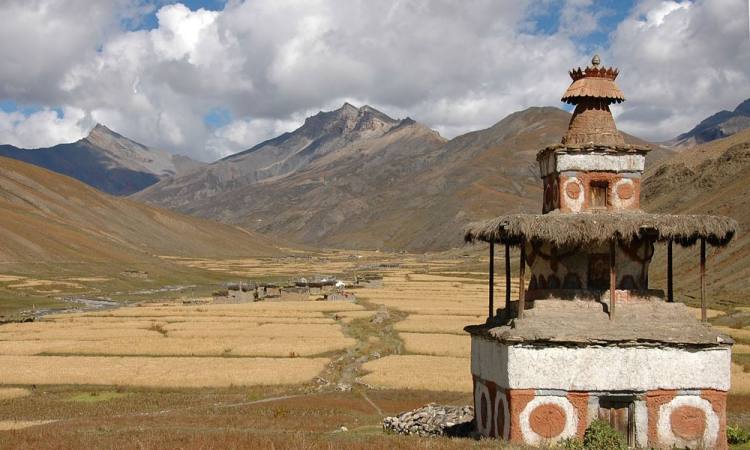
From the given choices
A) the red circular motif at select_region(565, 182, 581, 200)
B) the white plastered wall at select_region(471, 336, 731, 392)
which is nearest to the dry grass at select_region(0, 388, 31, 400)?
the white plastered wall at select_region(471, 336, 731, 392)

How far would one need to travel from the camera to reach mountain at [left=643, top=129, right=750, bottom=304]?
280 feet

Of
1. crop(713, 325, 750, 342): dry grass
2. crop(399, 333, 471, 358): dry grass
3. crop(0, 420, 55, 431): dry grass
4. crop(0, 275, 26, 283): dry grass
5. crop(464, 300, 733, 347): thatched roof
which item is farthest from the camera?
crop(0, 275, 26, 283): dry grass

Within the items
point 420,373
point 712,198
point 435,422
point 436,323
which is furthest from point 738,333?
point 712,198

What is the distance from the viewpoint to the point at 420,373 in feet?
128

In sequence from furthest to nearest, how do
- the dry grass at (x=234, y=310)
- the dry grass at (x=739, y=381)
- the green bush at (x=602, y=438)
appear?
the dry grass at (x=234, y=310) < the dry grass at (x=739, y=381) < the green bush at (x=602, y=438)

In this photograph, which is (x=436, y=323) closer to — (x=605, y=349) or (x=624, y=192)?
(x=624, y=192)

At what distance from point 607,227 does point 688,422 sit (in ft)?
18.2

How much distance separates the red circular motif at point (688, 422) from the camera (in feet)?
69.2

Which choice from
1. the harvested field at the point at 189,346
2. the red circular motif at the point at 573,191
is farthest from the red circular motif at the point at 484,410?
the harvested field at the point at 189,346

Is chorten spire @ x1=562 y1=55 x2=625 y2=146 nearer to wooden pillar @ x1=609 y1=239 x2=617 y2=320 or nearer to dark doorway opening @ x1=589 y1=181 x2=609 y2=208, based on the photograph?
dark doorway opening @ x1=589 y1=181 x2=609 y2=208

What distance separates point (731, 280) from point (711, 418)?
6811 cm

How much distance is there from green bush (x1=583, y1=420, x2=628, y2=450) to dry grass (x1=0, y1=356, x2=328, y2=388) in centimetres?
1956

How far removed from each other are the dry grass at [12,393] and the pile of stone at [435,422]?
60.9ft

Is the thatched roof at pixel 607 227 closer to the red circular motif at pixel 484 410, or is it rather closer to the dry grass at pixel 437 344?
the red circular motif at pixel 484 410
